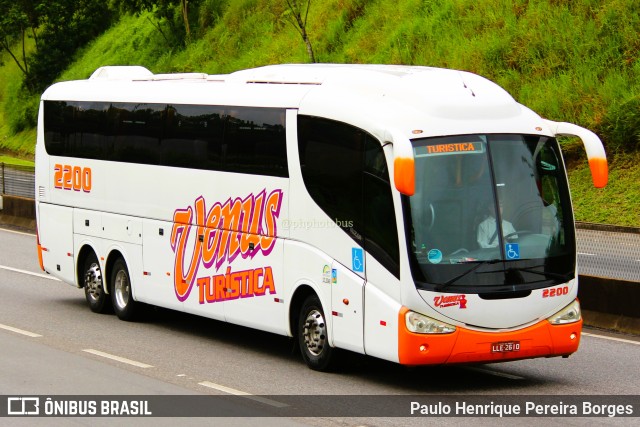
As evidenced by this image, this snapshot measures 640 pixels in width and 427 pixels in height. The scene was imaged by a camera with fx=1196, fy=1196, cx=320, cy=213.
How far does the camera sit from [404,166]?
11.0 meters

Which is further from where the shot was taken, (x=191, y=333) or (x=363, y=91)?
(x=191, y=333)

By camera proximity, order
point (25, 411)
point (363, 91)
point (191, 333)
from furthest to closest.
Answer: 1. point (191, 333)
2. point (363, 91)
3. point (25, 411)

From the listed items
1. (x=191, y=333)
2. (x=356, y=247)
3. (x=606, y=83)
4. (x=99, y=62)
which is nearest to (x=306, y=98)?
(x=356, y=247)

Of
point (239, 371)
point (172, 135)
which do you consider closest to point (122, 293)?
point (172, 135)

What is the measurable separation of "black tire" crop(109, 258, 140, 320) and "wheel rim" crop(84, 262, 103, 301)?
1.01 ft

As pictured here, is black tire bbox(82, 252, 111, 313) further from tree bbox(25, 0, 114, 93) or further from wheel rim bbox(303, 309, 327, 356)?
tree bbox(25, 0, 114, 93)

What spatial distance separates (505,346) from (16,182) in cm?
2340

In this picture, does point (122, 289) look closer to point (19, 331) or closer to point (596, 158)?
point (19, 331)

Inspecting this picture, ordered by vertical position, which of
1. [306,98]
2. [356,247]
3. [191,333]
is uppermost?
[306,98]

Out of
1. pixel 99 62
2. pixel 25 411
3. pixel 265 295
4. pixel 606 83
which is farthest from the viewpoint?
pixel 99 62

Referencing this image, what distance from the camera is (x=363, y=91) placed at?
41.5 feet

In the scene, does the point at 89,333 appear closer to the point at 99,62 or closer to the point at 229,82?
the point at 229,82

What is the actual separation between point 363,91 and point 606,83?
21.1 metres

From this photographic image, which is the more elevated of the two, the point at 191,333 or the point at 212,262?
the point at 212,262
